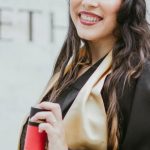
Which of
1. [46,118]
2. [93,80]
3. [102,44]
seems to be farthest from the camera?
[102,44]

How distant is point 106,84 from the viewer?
228 cm

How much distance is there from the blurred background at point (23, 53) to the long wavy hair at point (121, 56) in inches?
119

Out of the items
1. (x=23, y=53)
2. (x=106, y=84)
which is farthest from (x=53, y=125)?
(x=23, y=53)

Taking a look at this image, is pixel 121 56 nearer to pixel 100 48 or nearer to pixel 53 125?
pixel 100 48

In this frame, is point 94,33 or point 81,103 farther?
point 94,33

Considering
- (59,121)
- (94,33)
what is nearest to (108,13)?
(94,33)

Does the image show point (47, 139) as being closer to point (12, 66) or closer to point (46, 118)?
point (46, 118)

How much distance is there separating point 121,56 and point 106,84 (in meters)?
0.13

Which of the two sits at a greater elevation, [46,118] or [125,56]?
[125,56]

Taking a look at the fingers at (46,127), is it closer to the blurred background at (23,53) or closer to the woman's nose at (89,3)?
the woman's nose at (89,3)

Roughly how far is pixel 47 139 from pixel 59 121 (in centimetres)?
9

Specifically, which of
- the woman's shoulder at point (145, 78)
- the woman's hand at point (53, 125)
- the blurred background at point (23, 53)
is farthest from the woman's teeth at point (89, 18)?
the blurred background at point (23, 53)

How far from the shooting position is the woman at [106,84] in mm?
2193

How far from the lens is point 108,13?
2373 millimetres
